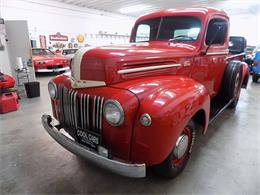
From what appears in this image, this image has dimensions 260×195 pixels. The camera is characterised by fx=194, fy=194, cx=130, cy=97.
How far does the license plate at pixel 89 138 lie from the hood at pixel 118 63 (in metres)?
0.45

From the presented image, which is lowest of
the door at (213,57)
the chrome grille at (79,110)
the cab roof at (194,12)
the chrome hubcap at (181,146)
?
the chrome hubcap at (181,146)

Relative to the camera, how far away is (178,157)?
180cm

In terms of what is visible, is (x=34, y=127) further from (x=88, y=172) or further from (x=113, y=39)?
(x=113, y=39)

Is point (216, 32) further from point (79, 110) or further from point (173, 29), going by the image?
point (79, 110)

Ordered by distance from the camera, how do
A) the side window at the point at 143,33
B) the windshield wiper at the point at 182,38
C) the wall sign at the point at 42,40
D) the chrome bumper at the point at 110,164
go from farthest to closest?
the wall sign at the point at 42,40
the side window at the point at 143,33
the windshield wiper at the point at 182,38
the chrome bumper at the point at 110,164

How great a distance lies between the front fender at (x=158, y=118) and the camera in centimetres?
136

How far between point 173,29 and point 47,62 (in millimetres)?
6549

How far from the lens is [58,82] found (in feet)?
6.57

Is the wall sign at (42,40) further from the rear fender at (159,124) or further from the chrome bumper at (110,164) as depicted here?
the rear fender at (159,124)

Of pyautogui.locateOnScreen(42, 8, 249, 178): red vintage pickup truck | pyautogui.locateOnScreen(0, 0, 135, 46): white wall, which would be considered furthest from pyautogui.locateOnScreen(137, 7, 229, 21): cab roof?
pyautogui.locateOnScreen(0, 0, 135, 46): white wall

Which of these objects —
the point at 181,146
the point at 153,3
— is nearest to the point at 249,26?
the point at 153,3

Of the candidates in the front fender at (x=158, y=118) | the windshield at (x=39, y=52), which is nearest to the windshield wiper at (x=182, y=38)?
the front fender at (x=158, y=118)

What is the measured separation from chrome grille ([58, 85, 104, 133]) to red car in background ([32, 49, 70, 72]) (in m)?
6.54

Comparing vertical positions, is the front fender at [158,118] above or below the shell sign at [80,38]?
below
